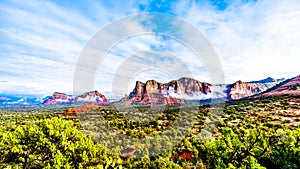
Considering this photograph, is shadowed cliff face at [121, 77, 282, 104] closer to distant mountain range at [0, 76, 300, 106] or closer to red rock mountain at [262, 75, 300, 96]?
distant mountain range at [0, 76, 300, 106]

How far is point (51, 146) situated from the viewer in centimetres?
1720

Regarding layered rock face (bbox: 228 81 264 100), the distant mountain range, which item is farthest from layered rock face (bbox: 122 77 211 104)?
layered rock face (bbox: 228 81 264 100)

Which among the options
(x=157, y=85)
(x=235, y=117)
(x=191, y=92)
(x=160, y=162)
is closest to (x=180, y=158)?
(x=160, y=162)

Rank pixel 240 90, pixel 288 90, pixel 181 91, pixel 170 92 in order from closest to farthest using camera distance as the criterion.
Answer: pixel 288 90 → pixel 170 92 → pixel 181 91 → pixel 240 90

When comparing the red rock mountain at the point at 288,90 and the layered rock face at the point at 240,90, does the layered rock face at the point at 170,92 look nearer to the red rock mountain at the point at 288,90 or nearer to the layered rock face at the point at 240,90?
the layered rock face at the point at 240,90

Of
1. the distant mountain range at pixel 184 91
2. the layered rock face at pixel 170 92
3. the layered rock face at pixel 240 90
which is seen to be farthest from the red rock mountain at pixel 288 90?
the layered rock face at pixel 240 90

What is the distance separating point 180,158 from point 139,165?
20.5ft

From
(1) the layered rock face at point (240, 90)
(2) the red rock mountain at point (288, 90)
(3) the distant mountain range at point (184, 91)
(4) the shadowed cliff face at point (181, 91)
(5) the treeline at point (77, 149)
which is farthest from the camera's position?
(1) the layered rock face at point (240, 90)

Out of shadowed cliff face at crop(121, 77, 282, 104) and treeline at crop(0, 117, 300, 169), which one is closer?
treeline at crop(0, 117, 300, 169)

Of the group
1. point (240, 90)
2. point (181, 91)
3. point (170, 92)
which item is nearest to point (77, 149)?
point (170, 92)

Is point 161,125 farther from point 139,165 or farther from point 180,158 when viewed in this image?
point 139,165

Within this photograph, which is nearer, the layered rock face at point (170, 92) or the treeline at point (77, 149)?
the treeline at point (77, 149)

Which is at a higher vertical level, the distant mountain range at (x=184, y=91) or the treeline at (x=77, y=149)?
the distant mountain range at (x=184, y=91)

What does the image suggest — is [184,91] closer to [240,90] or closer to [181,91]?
[181,91]
